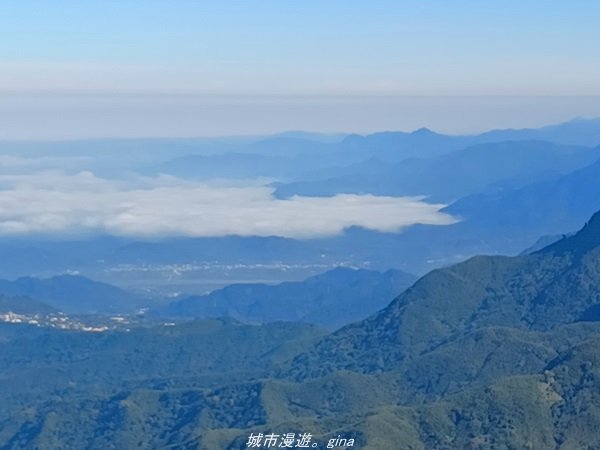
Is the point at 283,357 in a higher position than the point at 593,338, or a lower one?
lower

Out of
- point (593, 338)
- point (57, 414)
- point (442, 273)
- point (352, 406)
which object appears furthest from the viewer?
point (442, 273)

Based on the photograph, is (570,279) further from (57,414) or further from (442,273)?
(57,414)

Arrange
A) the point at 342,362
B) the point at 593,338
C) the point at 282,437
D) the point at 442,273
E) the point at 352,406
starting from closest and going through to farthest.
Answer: the point at 282,437, the point at 593,338, the point at 352,406, the point at 342,362, the point at 442,273

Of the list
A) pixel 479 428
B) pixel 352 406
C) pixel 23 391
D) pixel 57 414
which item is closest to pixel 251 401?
pixel 352 406

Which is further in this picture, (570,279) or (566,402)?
(570,279)

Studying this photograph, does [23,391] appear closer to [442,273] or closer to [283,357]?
[283,357]

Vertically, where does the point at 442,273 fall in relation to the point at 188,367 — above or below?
above

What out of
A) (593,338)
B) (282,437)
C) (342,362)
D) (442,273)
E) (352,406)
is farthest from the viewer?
(442,273)

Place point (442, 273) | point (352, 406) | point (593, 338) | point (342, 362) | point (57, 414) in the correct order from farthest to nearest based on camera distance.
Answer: point (442, 273) → point (342, 362) → point (57, 414) → point (352, 406) → point (593, 338)

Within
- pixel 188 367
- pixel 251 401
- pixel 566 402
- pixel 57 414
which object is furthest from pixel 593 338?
pixel 188 367
